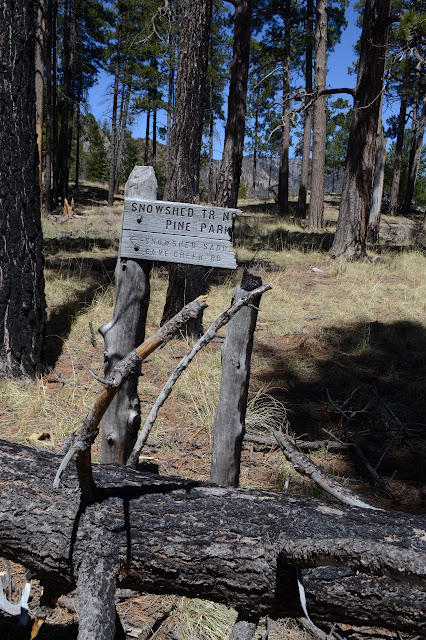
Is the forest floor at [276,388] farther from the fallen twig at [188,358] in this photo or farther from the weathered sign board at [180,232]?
the fallen twig at [188,358]

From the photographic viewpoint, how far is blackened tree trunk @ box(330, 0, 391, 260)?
934cm

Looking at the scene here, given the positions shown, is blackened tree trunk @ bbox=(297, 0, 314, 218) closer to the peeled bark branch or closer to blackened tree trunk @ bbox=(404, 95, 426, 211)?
blackened tree trunk @ bbox=(404, 95, 426, 211)

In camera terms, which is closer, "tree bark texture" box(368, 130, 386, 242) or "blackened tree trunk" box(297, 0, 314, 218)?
"tree bark texture" box(368, 130, 386, 242)

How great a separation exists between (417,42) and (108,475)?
323 inches

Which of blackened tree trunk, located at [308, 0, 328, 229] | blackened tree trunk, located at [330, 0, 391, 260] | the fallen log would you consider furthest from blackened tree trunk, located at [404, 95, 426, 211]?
the fallen log

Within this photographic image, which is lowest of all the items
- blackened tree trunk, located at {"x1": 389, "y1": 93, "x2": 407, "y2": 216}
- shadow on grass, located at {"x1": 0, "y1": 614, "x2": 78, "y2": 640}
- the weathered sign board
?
shadow on grass, located at {"x1": 0, "y1": 614, "x2": 78, "y2": 640}

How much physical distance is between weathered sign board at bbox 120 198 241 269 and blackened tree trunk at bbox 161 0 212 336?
125 inches

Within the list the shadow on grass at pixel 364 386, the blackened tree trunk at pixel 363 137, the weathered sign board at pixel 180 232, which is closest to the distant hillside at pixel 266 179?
the blackened tree trunk at pixel 363 137

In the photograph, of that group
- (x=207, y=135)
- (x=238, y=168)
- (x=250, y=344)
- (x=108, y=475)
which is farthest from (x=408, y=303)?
(x=207, y=135)

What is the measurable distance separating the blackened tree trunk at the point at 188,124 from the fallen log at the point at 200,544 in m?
4.10

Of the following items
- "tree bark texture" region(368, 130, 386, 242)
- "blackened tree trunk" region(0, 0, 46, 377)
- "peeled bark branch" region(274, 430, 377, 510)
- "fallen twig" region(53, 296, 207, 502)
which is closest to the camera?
"fallen twig" region(53, 296, 207, 502)

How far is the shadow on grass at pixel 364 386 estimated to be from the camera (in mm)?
3982

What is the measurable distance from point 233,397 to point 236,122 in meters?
6.48

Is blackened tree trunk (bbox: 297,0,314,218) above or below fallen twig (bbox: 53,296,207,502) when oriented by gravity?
above
